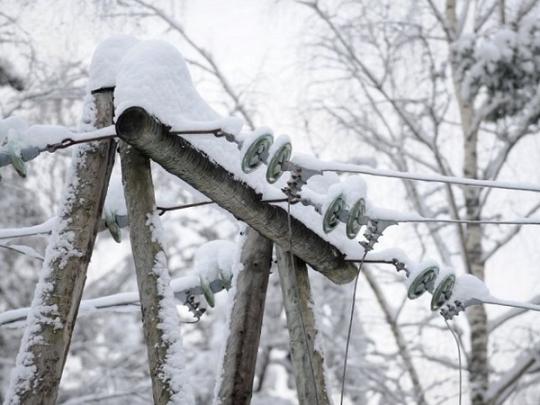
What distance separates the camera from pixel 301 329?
3355 mm

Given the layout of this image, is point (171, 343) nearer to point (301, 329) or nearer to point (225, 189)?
point (225, 189)

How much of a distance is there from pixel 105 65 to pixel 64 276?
0.80 metres

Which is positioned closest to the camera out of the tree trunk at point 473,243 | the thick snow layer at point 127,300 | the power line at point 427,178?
the power line at point 427,178

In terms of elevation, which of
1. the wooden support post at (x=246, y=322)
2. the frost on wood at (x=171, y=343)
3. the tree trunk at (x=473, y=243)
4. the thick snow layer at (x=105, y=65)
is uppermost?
the tree trunk at (x=473, y=243)

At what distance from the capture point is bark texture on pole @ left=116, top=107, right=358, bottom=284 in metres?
2.62

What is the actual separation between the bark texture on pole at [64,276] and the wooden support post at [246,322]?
0.76 metres

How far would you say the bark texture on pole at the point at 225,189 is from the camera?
2621 mm

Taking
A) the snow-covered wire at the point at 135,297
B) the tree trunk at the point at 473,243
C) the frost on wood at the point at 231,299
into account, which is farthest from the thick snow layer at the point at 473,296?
the tree trunk at the point at 473,243

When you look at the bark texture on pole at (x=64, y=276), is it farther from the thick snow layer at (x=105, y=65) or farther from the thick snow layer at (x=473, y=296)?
the thick snow layer at (x=473, y=296)

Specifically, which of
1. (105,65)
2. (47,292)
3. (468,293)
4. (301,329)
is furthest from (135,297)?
(468,293)

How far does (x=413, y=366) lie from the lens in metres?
9.01

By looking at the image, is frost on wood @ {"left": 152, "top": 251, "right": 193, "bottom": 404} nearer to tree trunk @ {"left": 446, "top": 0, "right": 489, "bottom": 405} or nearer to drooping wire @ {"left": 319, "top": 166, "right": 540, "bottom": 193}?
drooping wire @ {"left": 319, "top": 166, "right": 540, "bottom": 193}

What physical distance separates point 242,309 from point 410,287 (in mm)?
698

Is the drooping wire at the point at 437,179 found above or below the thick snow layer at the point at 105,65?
below
